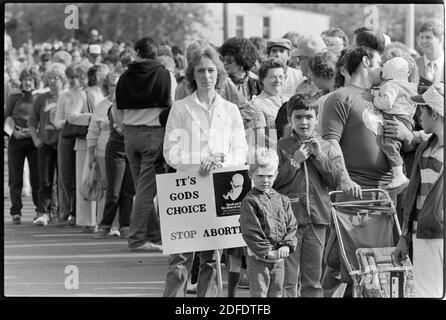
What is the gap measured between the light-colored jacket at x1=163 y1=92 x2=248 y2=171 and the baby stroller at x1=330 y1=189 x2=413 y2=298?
77 cm

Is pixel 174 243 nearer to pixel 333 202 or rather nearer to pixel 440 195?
pixel 333 202

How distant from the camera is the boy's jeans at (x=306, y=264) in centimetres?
846

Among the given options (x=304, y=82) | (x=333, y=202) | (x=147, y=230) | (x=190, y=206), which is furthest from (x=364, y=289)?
(x=147, y=230)

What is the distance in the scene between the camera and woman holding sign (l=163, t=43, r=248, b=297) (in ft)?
28.3

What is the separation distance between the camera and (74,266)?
1026cm

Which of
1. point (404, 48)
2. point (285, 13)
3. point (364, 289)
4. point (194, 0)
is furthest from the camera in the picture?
point (285, 13)

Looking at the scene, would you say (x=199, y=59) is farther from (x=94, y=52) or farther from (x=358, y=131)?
(x=94, y=52)

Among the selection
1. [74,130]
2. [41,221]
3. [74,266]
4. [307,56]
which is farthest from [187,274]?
[41,221]

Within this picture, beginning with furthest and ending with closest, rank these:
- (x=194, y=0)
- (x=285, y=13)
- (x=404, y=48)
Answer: (x=285, y=13), (x=404, y=48), (x=194, y=0)

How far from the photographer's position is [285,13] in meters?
72.6

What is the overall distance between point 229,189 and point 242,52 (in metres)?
2.64

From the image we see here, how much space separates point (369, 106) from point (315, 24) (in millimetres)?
65699

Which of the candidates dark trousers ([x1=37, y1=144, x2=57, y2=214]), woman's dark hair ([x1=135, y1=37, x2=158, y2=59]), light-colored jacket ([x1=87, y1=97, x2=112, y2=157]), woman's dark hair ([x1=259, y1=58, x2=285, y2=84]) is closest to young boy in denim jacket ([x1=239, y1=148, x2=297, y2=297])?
woman's dark hair ([x1=259, y1=58, x2=285, y2=84])

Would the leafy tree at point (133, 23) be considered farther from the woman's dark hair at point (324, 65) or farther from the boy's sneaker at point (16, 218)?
the woman's dark hair at point (324, 65)
